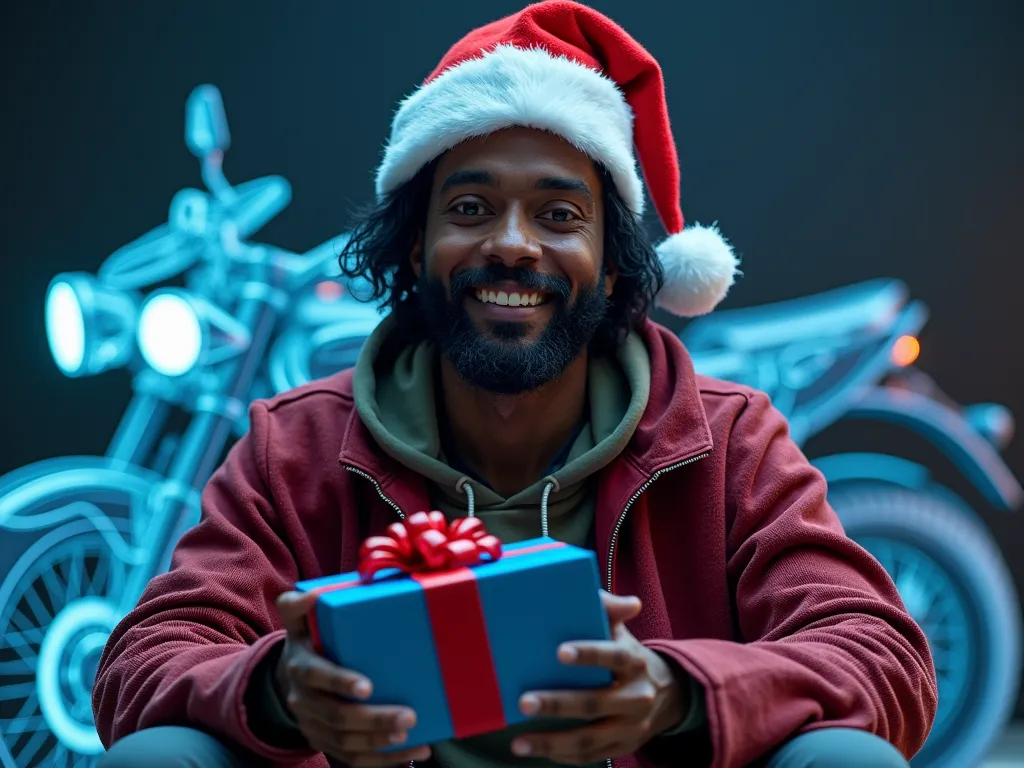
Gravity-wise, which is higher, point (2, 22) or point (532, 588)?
Result: point (2, 22)

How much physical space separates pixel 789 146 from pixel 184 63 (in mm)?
1336

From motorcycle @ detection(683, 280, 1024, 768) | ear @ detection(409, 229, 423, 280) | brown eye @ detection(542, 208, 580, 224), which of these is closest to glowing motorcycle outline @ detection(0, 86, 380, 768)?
ear @ detection(409, 229, 423, 280)

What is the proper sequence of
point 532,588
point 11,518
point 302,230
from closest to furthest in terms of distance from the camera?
point 532,588 < point 11,518 < point 302,230

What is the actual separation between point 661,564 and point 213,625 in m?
0.67

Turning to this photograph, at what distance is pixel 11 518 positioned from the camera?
2076 millimetres

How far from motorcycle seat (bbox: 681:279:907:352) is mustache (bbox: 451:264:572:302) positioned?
705 mm

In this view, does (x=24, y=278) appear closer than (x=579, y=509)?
No

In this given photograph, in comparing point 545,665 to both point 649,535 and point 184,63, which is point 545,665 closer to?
point 649,535

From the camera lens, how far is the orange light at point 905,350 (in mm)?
2234

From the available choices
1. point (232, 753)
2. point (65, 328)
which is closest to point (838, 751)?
point (232, 753)

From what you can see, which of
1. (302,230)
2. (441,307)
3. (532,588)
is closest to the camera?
(532,588)

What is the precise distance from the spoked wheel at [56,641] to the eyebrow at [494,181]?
3.72ft

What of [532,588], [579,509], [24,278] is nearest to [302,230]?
[24,278]

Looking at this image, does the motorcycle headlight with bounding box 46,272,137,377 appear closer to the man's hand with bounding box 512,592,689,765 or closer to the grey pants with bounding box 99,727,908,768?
the grey pants with bounding box 99,727,908,768
